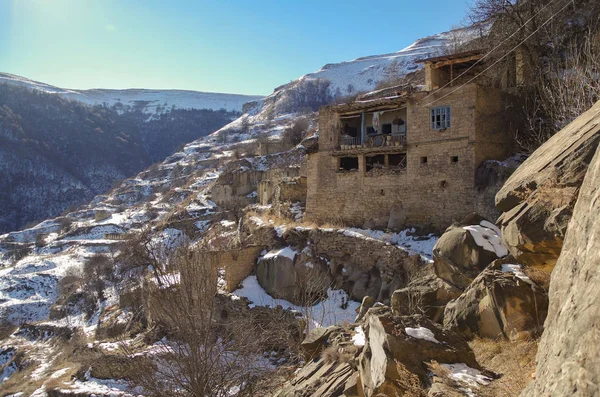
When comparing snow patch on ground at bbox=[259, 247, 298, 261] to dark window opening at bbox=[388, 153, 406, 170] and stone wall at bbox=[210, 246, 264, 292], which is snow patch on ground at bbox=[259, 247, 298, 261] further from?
dark window opening at bbox=[388, 153, 406, 170]

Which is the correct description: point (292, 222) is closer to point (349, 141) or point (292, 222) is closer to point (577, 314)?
point (349, 141)

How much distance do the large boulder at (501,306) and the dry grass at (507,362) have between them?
10.3 inches

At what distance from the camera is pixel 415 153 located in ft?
64.5

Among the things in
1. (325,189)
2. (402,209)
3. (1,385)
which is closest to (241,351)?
(402,209)

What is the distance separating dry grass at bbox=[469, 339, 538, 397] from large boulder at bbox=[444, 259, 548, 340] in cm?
26

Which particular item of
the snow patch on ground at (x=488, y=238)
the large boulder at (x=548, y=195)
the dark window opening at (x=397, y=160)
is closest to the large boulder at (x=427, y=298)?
the snow patch on ground at (x=488, y=238)

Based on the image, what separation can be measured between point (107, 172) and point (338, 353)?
403 feet

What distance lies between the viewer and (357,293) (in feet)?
→ 60.2

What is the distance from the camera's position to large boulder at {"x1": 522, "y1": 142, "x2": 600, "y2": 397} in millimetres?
3295

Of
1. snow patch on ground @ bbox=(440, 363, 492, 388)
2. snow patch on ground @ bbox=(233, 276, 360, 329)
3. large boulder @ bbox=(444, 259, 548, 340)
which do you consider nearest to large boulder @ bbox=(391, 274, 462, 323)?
large boulder @ bbox=(444, 259, 548, 340)

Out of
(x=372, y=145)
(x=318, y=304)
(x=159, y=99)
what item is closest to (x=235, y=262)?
(x=318, y=304)

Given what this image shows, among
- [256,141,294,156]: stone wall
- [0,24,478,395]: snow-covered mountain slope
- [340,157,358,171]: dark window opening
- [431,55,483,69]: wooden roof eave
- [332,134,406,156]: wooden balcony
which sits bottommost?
[0,24,478,395]: snow-covered mountain slope

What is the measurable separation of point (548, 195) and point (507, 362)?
8.76 ft

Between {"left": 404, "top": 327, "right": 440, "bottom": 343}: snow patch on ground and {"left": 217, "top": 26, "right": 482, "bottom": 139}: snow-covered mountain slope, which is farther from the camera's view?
{"left": 217, "top": 26, "right": 482, "bottom": 139}: snow-covered mountain slope
